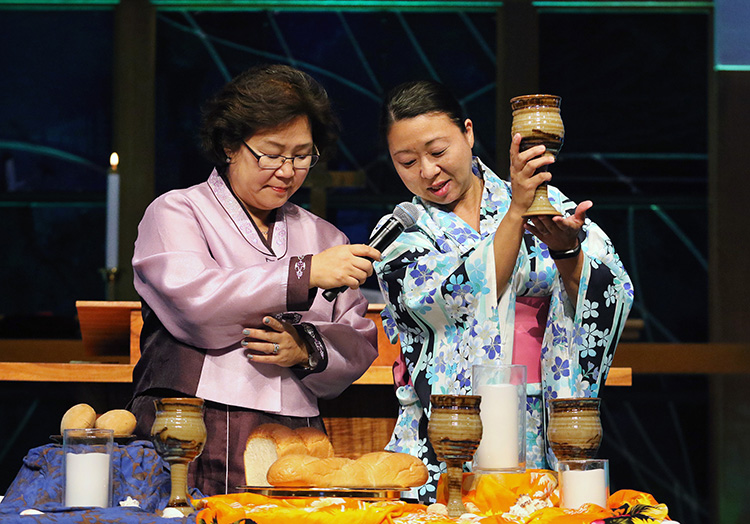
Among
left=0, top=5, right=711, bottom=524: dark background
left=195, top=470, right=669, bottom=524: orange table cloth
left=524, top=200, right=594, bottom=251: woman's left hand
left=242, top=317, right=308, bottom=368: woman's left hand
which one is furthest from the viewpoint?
left=0, top=5, right=711, bottom=524: dark background

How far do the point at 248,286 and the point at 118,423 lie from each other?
0.38 m

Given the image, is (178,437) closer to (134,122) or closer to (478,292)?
(478,292)

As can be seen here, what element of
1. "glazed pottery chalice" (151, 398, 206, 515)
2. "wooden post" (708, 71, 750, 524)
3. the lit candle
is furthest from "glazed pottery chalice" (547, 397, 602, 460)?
"wooden post" (708, 71, 750, 524)

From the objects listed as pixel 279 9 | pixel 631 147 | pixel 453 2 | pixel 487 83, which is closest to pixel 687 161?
pixel 631 147

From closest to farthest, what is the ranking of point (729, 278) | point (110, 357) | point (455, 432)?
point (455, 432), point (110, 357), point (729, 278)

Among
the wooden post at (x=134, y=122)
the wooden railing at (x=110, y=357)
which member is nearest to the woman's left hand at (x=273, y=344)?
the wooden railing at (x=110, y=357)

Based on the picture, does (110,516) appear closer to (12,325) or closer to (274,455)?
(274,455)

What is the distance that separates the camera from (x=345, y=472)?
1.86 m

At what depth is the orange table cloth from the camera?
Answer: 1696 mm

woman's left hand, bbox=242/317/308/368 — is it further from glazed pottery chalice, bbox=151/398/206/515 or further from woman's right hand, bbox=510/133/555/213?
woman's right hand, bbox=510/133/555/213

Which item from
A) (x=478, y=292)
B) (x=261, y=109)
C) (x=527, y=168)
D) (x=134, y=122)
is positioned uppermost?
(x=134, y=122)

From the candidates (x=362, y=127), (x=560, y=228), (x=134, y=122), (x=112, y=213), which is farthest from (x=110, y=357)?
(x=362, y=127)

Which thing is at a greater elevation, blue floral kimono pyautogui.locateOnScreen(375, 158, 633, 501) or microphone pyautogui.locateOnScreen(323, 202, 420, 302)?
microphone pyautogui.locateOnScreen(323, 202, 420, 302)

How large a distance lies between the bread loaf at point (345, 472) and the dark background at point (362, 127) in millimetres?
3481
